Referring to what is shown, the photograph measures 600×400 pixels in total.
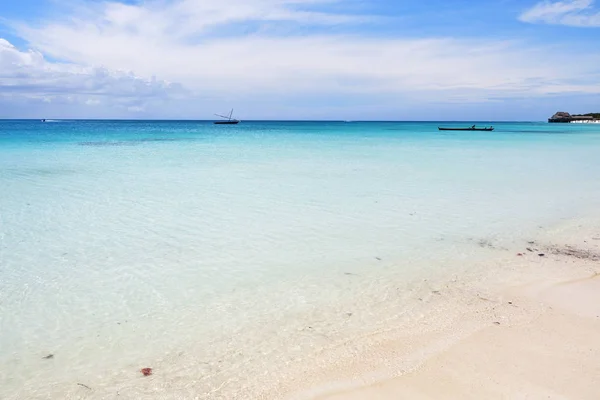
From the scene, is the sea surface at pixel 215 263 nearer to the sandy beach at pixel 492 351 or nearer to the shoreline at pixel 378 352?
the shoreline at pixel 378 352

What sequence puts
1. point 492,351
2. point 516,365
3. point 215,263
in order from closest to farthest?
point 516,365 → point 492,351 → point 215,263

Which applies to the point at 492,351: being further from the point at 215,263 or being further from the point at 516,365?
the point at 215,263

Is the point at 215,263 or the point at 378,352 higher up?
the point at 215,263

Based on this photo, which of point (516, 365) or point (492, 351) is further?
point (492, 351)

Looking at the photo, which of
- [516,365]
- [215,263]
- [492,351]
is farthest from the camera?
[215,263]

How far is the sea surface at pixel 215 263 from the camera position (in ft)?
12.2

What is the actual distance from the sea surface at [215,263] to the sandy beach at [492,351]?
0.46m

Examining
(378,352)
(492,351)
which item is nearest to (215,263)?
(378,352)

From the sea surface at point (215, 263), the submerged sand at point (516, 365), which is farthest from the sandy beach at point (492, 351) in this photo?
the sea surface at point (215, 263)

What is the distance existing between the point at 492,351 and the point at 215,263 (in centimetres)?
373

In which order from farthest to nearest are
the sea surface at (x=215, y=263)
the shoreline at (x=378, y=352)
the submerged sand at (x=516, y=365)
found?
the sea surface at (x=215, y=263) → the shoreline at (x=378, y=352) → the submerged sand at (x=516, y=365)

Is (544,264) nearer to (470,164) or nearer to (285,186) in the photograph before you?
(285,186)

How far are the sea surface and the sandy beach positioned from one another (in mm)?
464

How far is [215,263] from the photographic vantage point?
599cm
